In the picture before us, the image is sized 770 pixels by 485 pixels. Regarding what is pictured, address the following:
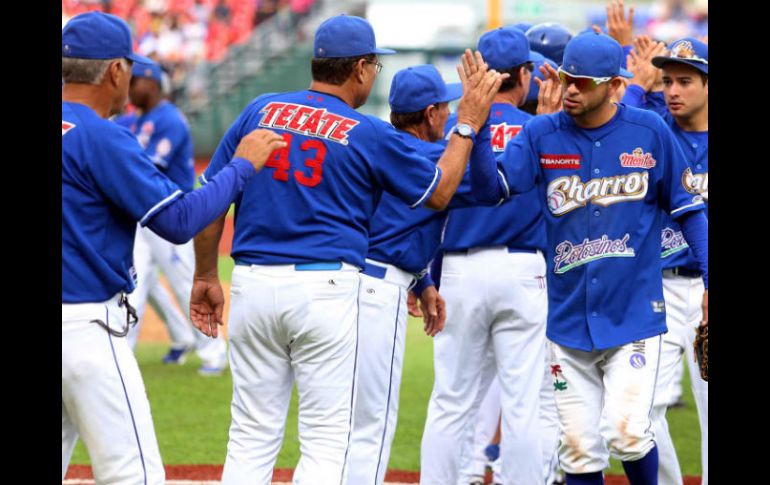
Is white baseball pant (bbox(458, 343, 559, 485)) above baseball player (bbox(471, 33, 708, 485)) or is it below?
A: below

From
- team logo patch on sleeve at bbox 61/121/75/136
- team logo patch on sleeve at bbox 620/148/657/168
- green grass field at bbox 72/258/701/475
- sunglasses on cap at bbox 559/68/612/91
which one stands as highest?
sunglasses on cap at bbox 559/68/612/91

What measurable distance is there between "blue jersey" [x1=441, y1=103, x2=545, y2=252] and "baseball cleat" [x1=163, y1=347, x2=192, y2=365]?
15.4 feet

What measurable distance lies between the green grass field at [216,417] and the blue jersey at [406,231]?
1821 millimetres

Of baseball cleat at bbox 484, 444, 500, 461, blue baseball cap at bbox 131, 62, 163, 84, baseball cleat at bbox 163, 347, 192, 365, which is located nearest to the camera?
baseball cleat at bbox 484, 444, 500, 461

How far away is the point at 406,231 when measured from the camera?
18.2 feet

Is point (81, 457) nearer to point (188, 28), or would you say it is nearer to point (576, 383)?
point (576, 383)

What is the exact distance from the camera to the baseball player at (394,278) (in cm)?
535

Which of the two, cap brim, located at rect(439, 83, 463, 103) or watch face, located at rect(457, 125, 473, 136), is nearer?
watch face, located at rect(457, 125, 473, 136)

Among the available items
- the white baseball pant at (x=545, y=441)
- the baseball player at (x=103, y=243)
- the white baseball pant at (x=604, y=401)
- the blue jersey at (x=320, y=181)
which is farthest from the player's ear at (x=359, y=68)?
the white baseball pant at (x=545, y=441)

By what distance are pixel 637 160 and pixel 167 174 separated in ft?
15.7

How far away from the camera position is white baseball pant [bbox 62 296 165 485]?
4.10 m

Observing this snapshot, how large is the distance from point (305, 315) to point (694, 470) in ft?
10.6

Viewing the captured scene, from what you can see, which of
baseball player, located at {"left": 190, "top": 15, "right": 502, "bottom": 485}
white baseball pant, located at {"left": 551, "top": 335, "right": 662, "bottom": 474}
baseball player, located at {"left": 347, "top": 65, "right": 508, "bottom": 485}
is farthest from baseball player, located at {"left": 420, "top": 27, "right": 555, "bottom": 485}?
baseball player, located at {"left": 190, "top": 15, "right": 502, "bottom": 485}

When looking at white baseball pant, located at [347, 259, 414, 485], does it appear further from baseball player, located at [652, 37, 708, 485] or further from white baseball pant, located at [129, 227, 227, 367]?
white baseball pant, located at [129, 227, 227, 367]
